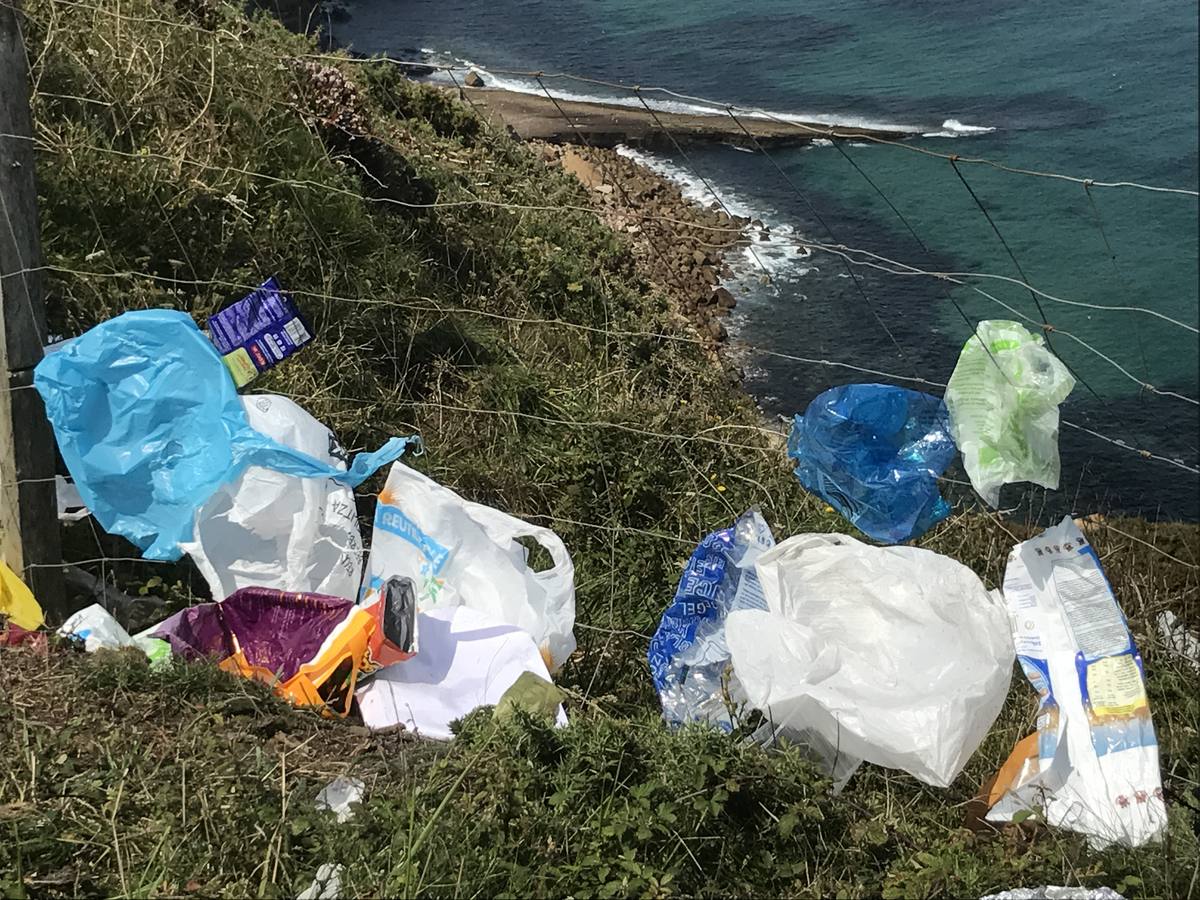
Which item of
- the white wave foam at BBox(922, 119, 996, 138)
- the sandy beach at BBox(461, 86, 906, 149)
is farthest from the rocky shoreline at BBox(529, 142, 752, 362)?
the white wave foam at BBox(922, 119, 996, 138)

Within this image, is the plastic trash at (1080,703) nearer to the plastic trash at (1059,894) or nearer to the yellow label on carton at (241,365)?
the plastic trash at (1059,894)

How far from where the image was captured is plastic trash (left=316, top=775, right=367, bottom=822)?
1.63m

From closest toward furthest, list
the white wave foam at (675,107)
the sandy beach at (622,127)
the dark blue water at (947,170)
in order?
the dark blue water at (947,170), the sandy beach at (622,127), the white wave foam at (675,107)

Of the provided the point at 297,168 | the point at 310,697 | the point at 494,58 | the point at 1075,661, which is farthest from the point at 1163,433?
the point at 494,58

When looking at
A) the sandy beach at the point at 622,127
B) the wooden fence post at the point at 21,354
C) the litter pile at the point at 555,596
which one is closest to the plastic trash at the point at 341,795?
the litter pile at the point at 555,596

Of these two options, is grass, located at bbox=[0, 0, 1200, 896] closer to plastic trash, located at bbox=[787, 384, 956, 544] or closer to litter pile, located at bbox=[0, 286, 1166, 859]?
litter pile, located at bbox=[0, 286, 1166, 859]

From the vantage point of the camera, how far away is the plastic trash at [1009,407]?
210 cm

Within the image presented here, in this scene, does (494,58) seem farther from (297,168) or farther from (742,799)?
(742,799)

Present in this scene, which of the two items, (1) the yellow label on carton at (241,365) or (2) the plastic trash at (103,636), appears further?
(1) the yellow label on carton at (241,365)

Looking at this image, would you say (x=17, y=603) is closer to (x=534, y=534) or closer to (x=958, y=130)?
(x=534, y=534)

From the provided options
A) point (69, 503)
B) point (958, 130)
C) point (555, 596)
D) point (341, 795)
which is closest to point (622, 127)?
point (958, 130)

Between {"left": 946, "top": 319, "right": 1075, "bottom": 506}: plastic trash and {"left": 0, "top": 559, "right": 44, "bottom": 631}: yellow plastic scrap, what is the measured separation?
2.04 m

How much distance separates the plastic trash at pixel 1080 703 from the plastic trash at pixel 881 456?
442mm

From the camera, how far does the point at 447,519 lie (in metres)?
2.26
